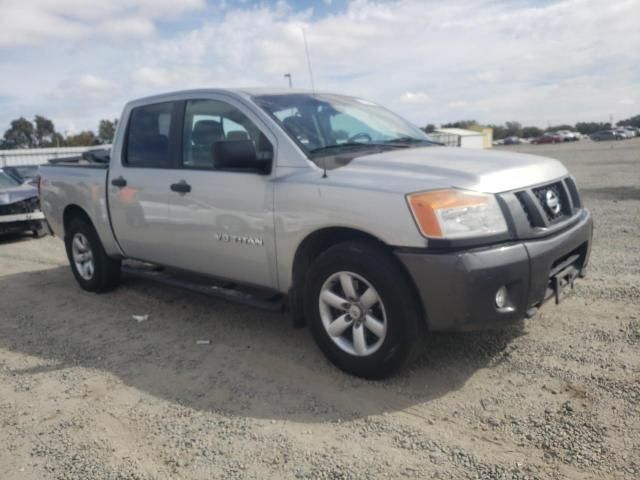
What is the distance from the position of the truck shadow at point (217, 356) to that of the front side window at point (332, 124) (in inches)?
58.9

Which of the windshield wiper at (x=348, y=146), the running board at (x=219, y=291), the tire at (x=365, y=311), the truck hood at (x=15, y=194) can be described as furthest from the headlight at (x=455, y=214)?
the truck hood at (x=15, y=194)

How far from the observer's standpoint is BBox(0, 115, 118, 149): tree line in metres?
76.0

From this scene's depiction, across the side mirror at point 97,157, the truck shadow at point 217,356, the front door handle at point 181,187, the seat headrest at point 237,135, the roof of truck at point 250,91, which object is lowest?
the truck shadow at point 217,356

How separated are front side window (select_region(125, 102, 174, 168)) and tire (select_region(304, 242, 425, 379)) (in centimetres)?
192

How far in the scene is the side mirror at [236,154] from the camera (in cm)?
356

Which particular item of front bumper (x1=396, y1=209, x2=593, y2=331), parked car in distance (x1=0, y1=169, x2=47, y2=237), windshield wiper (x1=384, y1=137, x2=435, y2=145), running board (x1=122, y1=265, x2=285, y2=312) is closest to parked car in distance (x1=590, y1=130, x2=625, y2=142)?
parked car in distance (x1=0, y1=169, x2=47, y2=237)

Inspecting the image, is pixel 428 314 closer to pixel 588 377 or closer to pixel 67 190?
pixel 588 377

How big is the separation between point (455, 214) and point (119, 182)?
325 cm

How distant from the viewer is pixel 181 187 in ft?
14.2

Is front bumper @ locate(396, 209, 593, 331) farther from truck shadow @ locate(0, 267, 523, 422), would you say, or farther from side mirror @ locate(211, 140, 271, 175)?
side mirror @ locate(211, 140, 271, 175)

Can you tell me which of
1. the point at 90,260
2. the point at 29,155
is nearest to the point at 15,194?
the point at 90,260

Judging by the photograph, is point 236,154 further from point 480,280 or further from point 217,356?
point 480,280

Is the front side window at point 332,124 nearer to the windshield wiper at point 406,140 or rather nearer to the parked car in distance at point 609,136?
the windshield wiper at point 406,140

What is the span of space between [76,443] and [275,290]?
1574 millimetres
